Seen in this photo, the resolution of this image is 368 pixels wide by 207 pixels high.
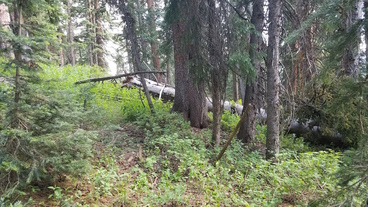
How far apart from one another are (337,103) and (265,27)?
3866mm

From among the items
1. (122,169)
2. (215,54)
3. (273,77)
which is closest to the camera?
(122,169)

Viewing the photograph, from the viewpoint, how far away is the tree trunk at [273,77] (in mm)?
4816

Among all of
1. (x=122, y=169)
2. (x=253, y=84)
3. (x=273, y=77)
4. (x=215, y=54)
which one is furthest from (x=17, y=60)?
(x=253, y=84)

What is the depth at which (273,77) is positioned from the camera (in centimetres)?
496

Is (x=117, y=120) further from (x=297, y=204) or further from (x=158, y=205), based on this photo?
(x=297, y=204)

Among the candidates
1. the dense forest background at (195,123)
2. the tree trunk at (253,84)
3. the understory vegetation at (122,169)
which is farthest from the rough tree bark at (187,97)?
the tree trunk at (253,84)

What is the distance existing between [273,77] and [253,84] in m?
0.82

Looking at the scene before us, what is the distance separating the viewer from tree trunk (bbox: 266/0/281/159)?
4.82m

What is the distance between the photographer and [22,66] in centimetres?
265

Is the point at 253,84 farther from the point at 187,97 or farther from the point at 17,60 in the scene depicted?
the point at 17,60

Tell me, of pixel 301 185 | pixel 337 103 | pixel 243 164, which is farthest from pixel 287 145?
pixel 337 103

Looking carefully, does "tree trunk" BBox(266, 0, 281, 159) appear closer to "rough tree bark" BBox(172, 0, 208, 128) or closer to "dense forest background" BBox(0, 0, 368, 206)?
"dense forest background" BBox(0, 0, 368, 206)

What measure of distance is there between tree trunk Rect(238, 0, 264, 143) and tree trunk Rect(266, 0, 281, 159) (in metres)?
0.35

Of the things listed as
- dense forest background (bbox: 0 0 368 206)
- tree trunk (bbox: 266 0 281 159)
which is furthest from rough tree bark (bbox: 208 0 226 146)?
tree trunk (bbox: 266 0 281 159)
